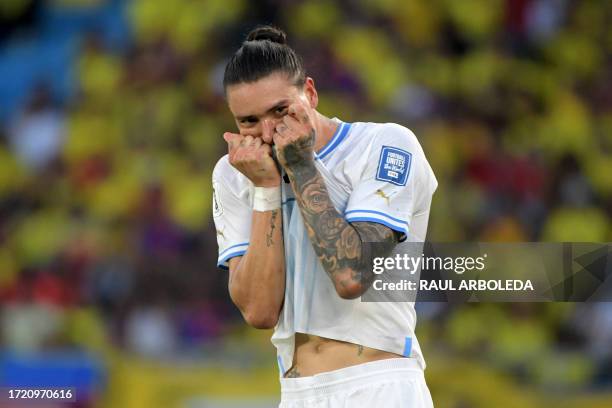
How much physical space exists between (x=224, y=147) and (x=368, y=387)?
5197 millimetres

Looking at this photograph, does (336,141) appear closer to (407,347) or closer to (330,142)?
(330,142)

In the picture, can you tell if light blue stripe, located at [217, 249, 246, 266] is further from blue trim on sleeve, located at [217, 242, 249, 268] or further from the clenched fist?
the clenched fist

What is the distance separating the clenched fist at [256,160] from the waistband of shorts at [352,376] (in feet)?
1.83

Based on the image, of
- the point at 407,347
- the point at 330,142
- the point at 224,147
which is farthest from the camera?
the point at 224,147

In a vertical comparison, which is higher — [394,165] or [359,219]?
[394,165]

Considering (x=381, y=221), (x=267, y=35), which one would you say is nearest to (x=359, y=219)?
(x=381, y=221)

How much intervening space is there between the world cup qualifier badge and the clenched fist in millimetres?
297

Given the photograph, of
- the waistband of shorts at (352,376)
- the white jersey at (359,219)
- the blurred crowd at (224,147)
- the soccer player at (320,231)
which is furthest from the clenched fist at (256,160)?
the blurred crowd at (224,147)

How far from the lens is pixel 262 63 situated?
312 centimetres

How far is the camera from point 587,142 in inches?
323

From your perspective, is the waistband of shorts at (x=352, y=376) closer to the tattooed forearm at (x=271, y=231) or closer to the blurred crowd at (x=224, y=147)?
the tattooed forearm at (x=271, y=231)

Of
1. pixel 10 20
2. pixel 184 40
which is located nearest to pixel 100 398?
pixel 184 40

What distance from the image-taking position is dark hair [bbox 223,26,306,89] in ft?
10.2

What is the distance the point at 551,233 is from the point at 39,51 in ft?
17.2
